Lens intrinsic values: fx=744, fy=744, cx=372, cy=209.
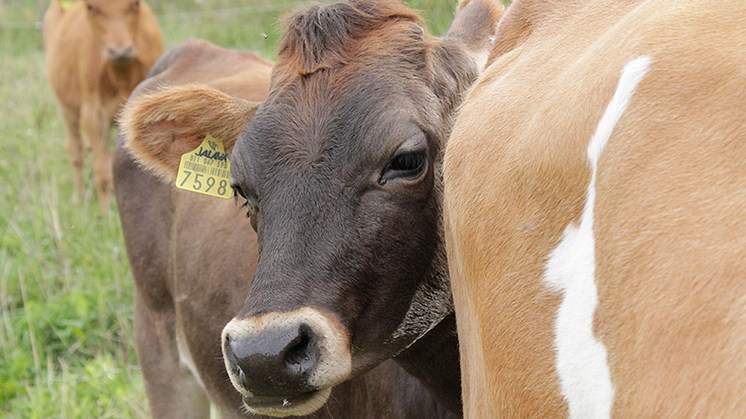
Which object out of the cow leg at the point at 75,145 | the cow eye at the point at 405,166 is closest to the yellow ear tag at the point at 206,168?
the cow eye at the point at 405,166

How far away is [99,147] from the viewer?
816 cm

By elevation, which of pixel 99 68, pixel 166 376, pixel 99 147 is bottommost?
pixel 99 147

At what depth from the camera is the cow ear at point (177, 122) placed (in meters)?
2.55

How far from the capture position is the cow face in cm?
840

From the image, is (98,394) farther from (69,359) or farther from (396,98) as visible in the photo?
(396,98)

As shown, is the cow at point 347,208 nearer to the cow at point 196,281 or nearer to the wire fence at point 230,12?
the cow at point 196,281

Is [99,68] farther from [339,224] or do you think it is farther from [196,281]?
[339,224]

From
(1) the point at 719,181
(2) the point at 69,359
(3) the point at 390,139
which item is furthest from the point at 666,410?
(2) the point at 69,359

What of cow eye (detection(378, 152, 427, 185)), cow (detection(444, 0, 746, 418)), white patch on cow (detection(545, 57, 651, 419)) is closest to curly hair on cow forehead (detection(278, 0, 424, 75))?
cow eye (detection(378, 152, 427, 185))

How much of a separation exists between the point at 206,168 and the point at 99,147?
601cm

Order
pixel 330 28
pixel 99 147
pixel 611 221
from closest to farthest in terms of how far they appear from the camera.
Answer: pixel 611 221 < pixel 330 28 < pixel 99 147

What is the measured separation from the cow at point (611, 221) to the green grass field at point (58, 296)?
4.29ft

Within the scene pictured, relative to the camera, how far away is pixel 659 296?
100 cm

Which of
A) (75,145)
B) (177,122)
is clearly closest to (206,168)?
(177,122)
